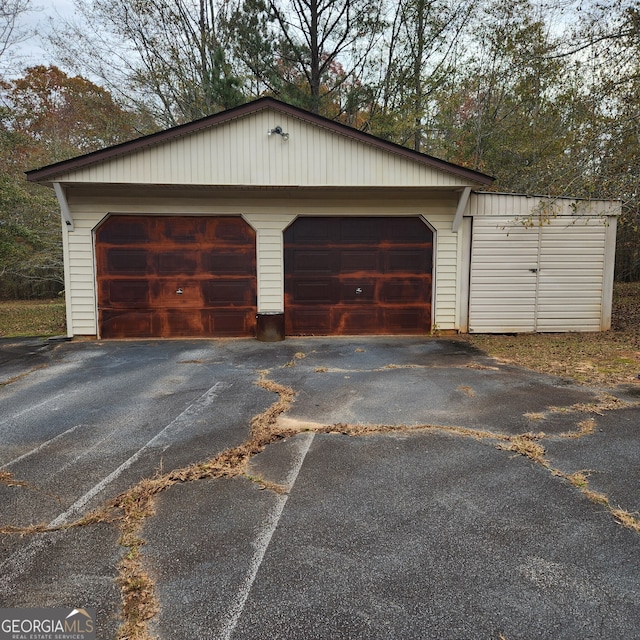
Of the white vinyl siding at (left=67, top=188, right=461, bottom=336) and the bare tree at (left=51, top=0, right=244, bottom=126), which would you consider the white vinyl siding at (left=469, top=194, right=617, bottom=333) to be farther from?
the bare tree at (left=51, top=0, right=244, bottom=126)

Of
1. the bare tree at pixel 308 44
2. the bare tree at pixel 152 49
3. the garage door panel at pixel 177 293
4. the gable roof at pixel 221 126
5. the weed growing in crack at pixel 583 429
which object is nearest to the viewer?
the weed growing in crack at pixel 583 429

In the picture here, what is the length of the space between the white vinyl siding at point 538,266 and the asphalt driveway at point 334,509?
3.67 m

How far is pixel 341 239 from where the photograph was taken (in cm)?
803

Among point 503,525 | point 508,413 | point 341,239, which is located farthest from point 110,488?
point 341,239

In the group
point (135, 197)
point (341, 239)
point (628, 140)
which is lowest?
point (341, 239)

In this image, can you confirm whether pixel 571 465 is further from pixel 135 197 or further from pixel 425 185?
pixel 135 197

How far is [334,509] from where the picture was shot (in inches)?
92.6

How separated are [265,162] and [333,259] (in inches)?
80.6

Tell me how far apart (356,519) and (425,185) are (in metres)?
6.19

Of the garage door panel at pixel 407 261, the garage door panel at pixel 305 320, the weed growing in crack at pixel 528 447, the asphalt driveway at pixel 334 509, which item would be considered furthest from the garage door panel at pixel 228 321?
the weed growing in crack at pixel 528 447

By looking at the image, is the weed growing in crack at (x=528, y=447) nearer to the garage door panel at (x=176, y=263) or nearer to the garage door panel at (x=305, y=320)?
the garage door panel at (x=305, y=320)

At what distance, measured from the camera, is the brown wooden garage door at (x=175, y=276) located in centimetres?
A: 777

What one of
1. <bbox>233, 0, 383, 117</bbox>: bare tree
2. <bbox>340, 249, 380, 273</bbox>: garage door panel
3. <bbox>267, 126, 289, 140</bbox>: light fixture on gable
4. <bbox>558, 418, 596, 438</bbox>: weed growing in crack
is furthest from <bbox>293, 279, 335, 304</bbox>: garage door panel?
<bbox>233, 0, 383, 117</bbox>: bare tree

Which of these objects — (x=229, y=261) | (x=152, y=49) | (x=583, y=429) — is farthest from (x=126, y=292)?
(x=152, y=49)
